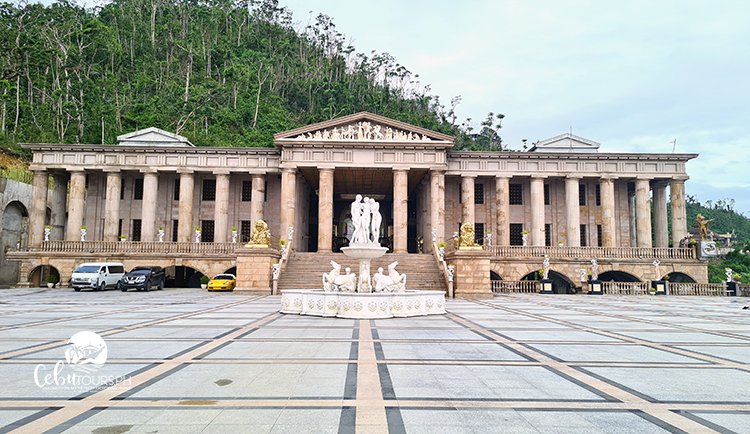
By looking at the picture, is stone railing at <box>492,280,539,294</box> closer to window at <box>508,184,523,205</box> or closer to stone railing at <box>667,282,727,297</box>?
stone railing at <box>667,282,727,297</box>

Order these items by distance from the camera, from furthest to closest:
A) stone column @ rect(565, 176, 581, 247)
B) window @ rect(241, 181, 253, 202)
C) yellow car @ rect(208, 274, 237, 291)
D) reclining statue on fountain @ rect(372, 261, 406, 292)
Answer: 1. window @ rect(241, 181, 253, 202)
2. stone column @ rect(565, 176, 581, 247)
3. yellow car @ rect(208, 274, 237, 291)
4. reclining statue on fountain @ rect(372, 261, 406, 292)

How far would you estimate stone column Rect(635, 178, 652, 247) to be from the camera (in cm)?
4350

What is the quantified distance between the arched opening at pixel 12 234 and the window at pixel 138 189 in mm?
8642

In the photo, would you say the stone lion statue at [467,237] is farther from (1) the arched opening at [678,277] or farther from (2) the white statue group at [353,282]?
(1) the arched opening at [678,277]

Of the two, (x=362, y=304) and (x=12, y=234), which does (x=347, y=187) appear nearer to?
(x=12, y=234)

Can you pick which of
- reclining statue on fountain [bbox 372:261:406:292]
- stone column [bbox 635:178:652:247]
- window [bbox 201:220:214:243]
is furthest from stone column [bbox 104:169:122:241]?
stone column [bbox 635:178:652:247]

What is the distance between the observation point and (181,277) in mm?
42781

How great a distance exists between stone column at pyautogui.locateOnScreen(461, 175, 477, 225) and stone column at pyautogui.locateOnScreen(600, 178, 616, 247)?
12.0m

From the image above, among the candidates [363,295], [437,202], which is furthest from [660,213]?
[363,295]

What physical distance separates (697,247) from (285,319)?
38007 millimetres

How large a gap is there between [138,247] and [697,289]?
43.7 m

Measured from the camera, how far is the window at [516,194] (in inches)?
1869

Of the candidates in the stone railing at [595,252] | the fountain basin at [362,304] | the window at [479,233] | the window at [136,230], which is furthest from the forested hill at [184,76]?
the fountain basin at [362,304]

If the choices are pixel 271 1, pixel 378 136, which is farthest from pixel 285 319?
pixel 271 1
